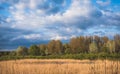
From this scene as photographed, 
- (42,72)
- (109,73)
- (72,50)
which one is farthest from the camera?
(72,50)

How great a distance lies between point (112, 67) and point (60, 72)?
2.35 meters

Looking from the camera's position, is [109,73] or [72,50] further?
[72,50]

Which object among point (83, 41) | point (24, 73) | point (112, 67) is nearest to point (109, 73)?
point (112, 67)

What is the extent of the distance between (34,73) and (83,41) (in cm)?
7655

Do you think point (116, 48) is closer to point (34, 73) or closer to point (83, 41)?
point (83, 41)

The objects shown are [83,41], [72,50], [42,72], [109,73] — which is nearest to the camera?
[109,73]

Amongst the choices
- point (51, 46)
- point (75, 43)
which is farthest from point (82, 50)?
point (51, 46)

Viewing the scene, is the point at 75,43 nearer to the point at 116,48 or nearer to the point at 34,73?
the point at 116,48

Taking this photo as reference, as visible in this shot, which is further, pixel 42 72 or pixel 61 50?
pixel 61 50

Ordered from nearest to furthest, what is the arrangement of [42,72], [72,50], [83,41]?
[42,72], [72,50], [83,41]

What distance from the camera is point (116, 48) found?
7612cm

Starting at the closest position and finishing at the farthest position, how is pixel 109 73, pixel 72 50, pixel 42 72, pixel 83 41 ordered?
pixel 109 73, pixel 42 72, pixel 72 50, pixel 83 41

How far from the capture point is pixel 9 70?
10664 millimetres

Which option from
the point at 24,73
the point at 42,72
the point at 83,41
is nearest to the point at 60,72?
the point at 42,72
